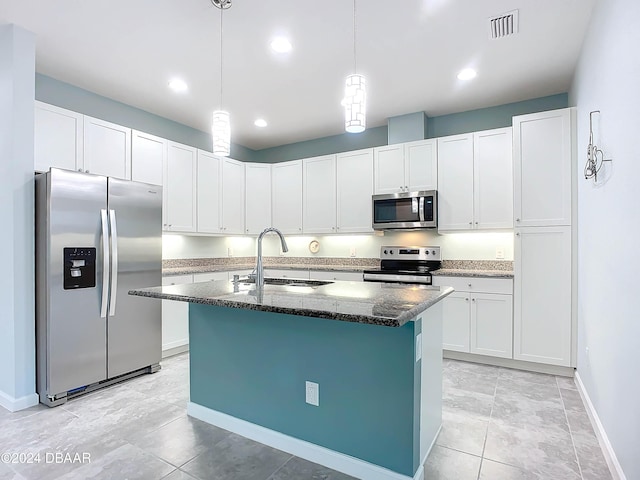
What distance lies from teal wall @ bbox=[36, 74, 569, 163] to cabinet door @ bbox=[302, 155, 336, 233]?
1.48 ft

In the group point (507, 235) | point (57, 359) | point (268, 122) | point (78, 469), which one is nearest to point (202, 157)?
point (268, 122)

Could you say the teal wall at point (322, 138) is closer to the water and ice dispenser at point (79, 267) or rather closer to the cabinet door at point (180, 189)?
the cabinet door at point (180, 189)

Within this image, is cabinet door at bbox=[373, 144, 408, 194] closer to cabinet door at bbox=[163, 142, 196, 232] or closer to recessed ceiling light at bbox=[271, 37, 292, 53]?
recessed ceiling light at bbox=[271, 37, 292, 53]

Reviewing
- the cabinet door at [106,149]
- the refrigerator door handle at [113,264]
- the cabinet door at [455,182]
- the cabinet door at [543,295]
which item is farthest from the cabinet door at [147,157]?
the cabinet door at [543,295]

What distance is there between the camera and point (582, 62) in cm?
281

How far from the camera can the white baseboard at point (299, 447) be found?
5.79 ft

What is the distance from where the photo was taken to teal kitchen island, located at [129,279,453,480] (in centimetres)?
169

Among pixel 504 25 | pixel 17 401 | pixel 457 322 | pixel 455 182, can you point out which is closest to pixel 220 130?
pixel 504 25

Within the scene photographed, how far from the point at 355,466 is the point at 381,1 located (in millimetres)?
2796

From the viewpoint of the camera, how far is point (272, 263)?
18.5 ft

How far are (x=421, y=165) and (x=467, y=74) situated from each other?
109cm

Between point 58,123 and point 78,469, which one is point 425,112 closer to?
point 58,123

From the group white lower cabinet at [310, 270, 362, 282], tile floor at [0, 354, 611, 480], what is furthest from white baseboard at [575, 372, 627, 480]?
white lower cabinet at [310, 270, 362, 282]

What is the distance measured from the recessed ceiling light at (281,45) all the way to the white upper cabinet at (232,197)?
2.23 meters
